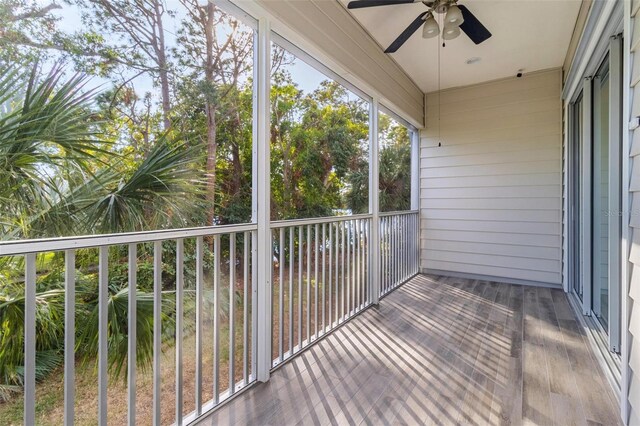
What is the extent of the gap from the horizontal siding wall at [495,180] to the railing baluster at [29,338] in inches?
178

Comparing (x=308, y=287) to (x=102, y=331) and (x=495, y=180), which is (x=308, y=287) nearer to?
(x=102, y=331)

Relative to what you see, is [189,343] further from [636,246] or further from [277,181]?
[636,246]

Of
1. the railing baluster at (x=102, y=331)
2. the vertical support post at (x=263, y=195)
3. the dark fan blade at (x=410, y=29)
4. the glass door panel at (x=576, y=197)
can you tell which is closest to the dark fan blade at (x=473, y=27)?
the dark fan blade at (x=410, y=29)

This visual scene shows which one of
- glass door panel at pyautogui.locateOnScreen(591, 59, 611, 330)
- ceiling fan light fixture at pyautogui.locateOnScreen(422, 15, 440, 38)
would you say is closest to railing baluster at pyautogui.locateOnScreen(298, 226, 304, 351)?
ceiling fan light fixture at pyautogui.locateOnScreen(422, 15, 440, 38)

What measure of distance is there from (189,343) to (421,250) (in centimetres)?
389

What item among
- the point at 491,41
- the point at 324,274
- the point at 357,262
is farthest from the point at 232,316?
the point at 491,41

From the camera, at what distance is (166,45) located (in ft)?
4.76

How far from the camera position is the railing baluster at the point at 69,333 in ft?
3.71

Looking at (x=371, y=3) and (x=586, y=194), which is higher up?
(x=371, y=3)

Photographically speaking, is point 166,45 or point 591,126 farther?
point 591,126

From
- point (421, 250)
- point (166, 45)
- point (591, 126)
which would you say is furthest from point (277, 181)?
point (421, 250)

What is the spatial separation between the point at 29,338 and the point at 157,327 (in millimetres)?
454

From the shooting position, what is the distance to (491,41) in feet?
10.5

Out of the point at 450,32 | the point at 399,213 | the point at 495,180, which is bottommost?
the point at 399,213
